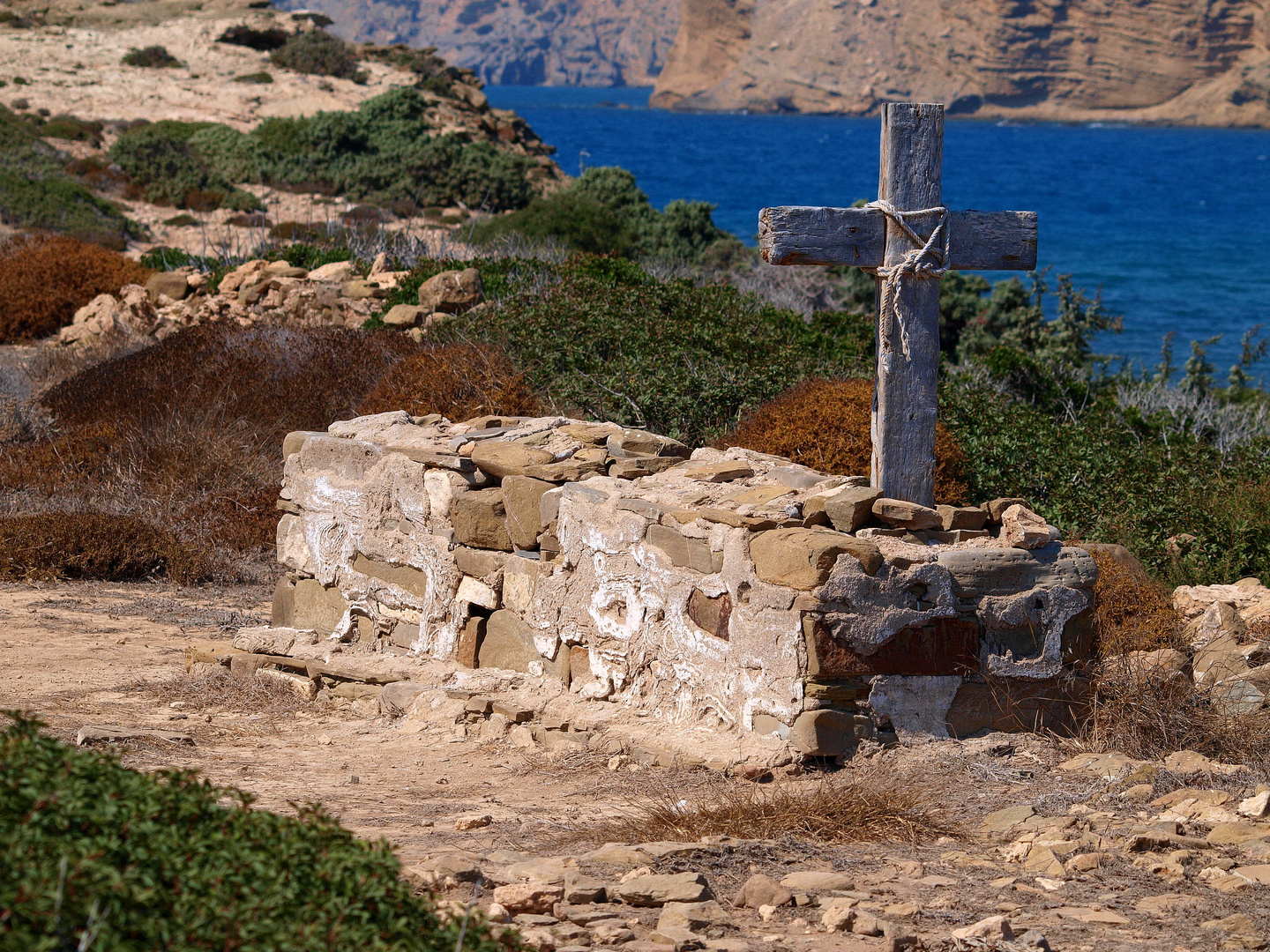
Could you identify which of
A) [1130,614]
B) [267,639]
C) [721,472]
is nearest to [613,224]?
[267,639]

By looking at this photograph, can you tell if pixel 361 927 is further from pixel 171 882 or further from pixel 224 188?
pixel 224 188

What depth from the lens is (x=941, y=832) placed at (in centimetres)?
433

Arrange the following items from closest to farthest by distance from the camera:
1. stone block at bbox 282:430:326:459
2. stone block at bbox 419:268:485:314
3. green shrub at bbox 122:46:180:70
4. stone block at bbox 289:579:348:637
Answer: stone block at bbox 289:579:348:637, stone block at bbox 282:430:326:459, stone block at bbox 419:268:485:314, green shrub at bbox 122:46:180:70

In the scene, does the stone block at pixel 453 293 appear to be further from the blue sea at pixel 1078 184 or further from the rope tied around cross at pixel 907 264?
the blue sea at pixel 1078 184

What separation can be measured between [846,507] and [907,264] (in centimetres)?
110

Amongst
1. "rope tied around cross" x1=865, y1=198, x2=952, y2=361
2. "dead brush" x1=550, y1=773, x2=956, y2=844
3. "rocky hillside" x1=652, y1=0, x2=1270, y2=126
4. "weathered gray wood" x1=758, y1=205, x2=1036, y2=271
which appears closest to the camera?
"dead brush" x1=550, y1=773, x2=956, y2=844

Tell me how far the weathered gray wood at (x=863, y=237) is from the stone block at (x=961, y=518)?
104 cm

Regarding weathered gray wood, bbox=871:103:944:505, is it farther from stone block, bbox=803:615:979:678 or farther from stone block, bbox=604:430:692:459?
stone block, bbox=604:430:692:459

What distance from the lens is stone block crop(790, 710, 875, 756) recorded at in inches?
190

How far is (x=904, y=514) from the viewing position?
5.23 metres

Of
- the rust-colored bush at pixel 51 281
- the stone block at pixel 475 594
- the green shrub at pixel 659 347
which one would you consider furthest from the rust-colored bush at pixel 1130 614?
the rust-colored bush at pixel 51 281

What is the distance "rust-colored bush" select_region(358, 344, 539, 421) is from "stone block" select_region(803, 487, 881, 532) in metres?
4.17

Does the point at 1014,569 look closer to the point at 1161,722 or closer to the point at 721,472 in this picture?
the point at 1161,722

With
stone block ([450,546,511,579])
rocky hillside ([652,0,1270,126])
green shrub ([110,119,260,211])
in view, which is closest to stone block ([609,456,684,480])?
stone block ([450,546,511,579])
